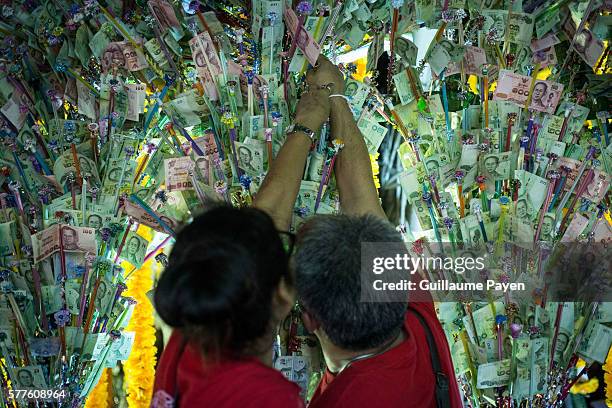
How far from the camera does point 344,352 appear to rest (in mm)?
1319

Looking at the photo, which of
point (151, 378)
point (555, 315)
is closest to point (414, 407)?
point (555, 315)

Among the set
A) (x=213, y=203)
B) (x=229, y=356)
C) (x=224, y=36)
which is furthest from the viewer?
(x=224, y=36)

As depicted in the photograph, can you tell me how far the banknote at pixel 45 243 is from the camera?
1.79 metres

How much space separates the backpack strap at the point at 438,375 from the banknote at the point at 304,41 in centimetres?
72

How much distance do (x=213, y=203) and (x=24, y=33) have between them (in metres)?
0.98

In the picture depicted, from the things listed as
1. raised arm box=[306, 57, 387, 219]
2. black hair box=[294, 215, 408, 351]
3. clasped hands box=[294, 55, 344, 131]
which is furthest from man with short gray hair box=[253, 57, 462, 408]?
clasped hands box=[294, 55, 344, 131]

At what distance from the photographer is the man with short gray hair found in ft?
4.09

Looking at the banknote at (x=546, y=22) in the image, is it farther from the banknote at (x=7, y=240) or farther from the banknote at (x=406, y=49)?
the banknote at (x=7, y=240)

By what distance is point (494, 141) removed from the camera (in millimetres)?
1948

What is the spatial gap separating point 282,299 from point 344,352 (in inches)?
7.7

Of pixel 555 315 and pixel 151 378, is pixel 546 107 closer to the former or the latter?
pixel 555 315

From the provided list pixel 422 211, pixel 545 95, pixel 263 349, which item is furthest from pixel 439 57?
pixel 263 349

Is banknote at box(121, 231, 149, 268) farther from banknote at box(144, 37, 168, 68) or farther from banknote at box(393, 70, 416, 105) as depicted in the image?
banknote at box(393, 70, 416, 105)

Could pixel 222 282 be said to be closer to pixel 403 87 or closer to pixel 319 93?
pixel 319 93
